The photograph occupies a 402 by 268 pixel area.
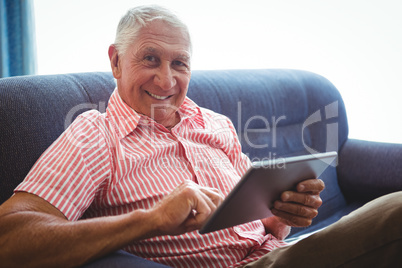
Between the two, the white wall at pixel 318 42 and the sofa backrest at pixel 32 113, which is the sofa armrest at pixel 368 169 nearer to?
the white wall at pixel 318 42

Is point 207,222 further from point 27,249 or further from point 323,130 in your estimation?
point 323,130

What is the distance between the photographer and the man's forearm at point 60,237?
31.9 inches

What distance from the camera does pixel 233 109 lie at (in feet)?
5.80

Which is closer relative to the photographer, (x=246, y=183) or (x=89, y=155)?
(x=246, y=183)

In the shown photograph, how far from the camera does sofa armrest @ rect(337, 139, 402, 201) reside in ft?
6.62

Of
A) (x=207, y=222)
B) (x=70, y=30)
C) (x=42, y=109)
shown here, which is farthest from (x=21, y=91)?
(x=70, y=30)

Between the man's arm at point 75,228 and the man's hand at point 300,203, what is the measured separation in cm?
25

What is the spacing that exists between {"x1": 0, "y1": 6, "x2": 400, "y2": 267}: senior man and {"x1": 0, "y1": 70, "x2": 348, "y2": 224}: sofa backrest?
11cm

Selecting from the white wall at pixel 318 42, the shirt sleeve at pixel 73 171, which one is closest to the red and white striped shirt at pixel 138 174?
the shirt sleeve at pixel 73 171

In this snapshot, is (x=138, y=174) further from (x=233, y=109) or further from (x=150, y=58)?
(x=233, y=109)

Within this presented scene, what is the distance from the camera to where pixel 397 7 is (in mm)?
2633

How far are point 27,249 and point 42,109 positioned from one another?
46 cm

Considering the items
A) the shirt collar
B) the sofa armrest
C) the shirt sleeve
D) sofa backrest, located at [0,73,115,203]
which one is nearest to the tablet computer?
the shirt sleeve

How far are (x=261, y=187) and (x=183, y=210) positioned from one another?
0.59ft
